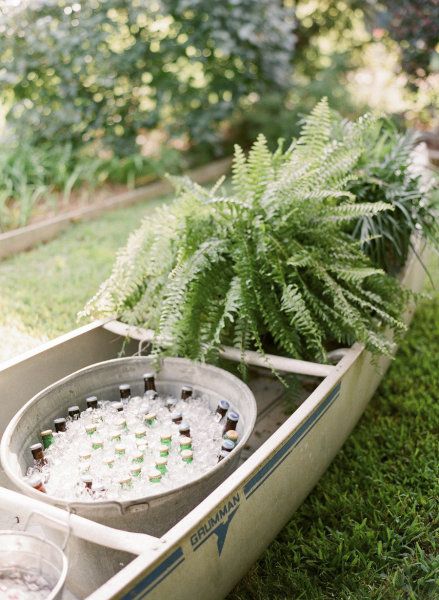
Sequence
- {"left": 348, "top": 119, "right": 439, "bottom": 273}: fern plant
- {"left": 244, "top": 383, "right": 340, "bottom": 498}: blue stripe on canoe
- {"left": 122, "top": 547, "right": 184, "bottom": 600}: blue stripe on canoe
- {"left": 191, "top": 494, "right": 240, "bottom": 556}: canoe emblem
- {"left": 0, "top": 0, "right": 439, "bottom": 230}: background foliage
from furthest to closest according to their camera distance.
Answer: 1. {"left": 0, "top": 0, "right": 439, "bottom": 230}: background foliage
2. {"left": 348, "top": 119, "right": 439, "bottom": 273}: fern plant
3. {"left": 244, "top": 383, "right": 340, "bottom": 498}: blue stripe on canoe
4. {"left": 191, "top": 494, "right": 240, "bottom": 556}: canoe emblem
5. {"left": 122, "top": 547, "right": 184, "bottom": 600}: blue stripe on canoe

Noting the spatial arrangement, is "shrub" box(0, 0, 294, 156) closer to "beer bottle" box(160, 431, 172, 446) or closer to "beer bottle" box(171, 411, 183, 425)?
"beer bottle" box(171, 411, 183, 425)

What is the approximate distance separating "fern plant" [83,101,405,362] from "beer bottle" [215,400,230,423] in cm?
20

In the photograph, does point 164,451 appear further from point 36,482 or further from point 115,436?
point 36,482

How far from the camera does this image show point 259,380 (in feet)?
10.2

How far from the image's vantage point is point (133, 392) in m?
2.59

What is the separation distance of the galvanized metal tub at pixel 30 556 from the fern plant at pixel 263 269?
3.15 feet

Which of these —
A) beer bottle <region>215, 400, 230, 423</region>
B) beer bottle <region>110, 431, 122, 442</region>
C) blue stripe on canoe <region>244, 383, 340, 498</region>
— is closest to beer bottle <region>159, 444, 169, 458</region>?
beer bottle <region>110, 431, 122, 442</region>

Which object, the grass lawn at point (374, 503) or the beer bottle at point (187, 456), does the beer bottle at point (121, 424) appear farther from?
the grass lawn at point (374, 503)

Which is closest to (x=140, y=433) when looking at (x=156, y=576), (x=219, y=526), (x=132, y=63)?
(x=219, y=526)

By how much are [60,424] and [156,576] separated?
89cm

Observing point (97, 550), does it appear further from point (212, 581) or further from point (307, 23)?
point (307, 23)

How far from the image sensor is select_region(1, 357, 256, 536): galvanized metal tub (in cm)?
180

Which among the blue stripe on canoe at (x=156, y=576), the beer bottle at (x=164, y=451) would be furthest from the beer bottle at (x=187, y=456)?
the blue stripe on canoe at (x=156, y=576)

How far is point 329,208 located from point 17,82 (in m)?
4.12
